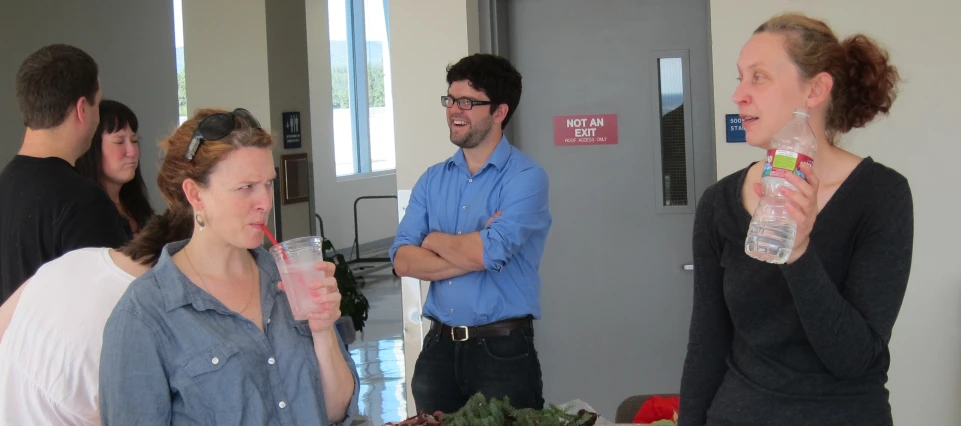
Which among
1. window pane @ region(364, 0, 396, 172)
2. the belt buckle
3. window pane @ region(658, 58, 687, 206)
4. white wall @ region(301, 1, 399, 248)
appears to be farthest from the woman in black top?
window pane @ region(364, 0, 396, 172)

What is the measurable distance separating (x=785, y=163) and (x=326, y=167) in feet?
40.9

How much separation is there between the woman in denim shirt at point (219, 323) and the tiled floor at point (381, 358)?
3.17m

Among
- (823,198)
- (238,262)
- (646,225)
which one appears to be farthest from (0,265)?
(646,225)

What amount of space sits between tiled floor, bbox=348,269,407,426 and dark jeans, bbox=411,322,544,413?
192 centimetres

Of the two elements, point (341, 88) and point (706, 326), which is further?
point (341, 88)

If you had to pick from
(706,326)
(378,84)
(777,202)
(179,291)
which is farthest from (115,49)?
(378,84)

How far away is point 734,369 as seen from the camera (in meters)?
1.84

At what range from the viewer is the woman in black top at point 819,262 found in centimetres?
168

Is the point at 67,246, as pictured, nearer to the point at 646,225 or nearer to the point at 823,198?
the point at 823,198

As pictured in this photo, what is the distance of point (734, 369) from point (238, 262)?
1.03 metres

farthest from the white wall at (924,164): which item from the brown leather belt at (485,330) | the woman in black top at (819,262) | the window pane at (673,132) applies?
the woman in black top at (819,262)

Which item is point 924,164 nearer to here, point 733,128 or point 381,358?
point 733,128

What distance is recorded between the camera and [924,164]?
12.0 ft

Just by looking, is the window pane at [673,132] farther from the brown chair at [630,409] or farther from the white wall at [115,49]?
the white wall at [115,49]
